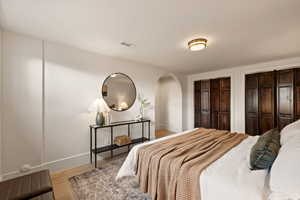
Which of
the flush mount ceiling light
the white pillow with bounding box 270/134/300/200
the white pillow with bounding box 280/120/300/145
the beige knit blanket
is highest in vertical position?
the flush mount ceiling light

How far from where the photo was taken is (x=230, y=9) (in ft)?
5.05

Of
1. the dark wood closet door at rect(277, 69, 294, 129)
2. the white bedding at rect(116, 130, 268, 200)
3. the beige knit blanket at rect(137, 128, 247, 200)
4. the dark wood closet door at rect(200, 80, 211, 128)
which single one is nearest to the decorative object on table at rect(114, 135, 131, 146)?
the beige knit blanket at rect(137, 128, 247, 200)

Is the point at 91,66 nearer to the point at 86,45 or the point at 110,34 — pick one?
the point at 86,45

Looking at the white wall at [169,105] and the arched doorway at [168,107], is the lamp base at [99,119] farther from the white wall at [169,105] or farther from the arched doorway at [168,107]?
the white wall at [169,105]

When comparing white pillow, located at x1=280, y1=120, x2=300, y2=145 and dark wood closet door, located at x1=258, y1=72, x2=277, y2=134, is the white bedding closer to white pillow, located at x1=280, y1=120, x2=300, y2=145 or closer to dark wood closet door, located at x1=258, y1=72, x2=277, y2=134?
white pillow, located at x1=280, y1=120, x2=300, y2=145

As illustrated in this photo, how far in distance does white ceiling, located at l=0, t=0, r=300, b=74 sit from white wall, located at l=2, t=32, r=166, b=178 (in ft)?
0.98

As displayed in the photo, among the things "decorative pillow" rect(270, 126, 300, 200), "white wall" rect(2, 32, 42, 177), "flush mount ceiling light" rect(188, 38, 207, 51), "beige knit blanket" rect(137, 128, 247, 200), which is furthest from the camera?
"flush mount ceiling light" rect(188, 38, 207, 51)

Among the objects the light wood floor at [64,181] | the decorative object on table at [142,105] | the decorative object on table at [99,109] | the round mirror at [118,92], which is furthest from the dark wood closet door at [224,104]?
the light wood floor at [64,181]

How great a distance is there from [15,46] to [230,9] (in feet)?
10.00

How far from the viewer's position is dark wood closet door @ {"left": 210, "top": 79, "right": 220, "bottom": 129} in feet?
15.1

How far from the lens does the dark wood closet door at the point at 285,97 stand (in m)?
3.29

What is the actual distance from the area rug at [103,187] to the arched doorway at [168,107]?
3.03 meters

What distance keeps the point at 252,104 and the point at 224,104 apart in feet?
2.47

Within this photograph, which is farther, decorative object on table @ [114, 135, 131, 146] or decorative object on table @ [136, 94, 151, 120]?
decorative object on table @ [136, 94, 151, 120]
